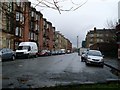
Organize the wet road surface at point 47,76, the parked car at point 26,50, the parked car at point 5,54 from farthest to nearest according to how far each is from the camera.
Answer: the parked car at point 26,50, the parked car at point 5,54, the wet road surface at point 47,76

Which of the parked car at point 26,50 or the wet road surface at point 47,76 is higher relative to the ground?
the parked car at point 26,50

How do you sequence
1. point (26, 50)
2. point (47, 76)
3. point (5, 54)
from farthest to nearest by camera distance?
1. point (26, 50)
2. point (5, 54)
3. point (47, 76)

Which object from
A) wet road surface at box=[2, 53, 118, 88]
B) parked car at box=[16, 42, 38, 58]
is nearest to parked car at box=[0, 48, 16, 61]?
parked car at box=[16, 42, 38, 58]

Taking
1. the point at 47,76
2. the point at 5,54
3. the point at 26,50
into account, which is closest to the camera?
the point at 47,76

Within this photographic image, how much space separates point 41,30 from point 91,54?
227ft

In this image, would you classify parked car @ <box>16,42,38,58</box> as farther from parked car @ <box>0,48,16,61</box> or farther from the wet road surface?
the wet road surface

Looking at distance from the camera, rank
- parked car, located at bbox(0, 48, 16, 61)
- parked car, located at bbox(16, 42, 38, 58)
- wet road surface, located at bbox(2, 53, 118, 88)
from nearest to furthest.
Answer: wet road surface, located at bbox(2, 53, 118, 88) < parked car, located at bbox(0, 48, 16, 61) < parked car, located at bbox(16, 42, 38, 58)

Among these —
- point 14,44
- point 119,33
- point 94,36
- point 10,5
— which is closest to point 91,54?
point 119,33

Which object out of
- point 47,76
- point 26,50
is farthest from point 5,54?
point 47,76

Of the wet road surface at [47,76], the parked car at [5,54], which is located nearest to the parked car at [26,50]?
the parked car at [5,54]

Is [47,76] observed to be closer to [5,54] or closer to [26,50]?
[5,54]

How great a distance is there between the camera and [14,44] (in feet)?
204

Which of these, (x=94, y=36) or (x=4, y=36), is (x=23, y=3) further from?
(x=94, y=36)

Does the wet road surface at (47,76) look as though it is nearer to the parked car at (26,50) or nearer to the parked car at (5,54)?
the parked car at (5,54)
